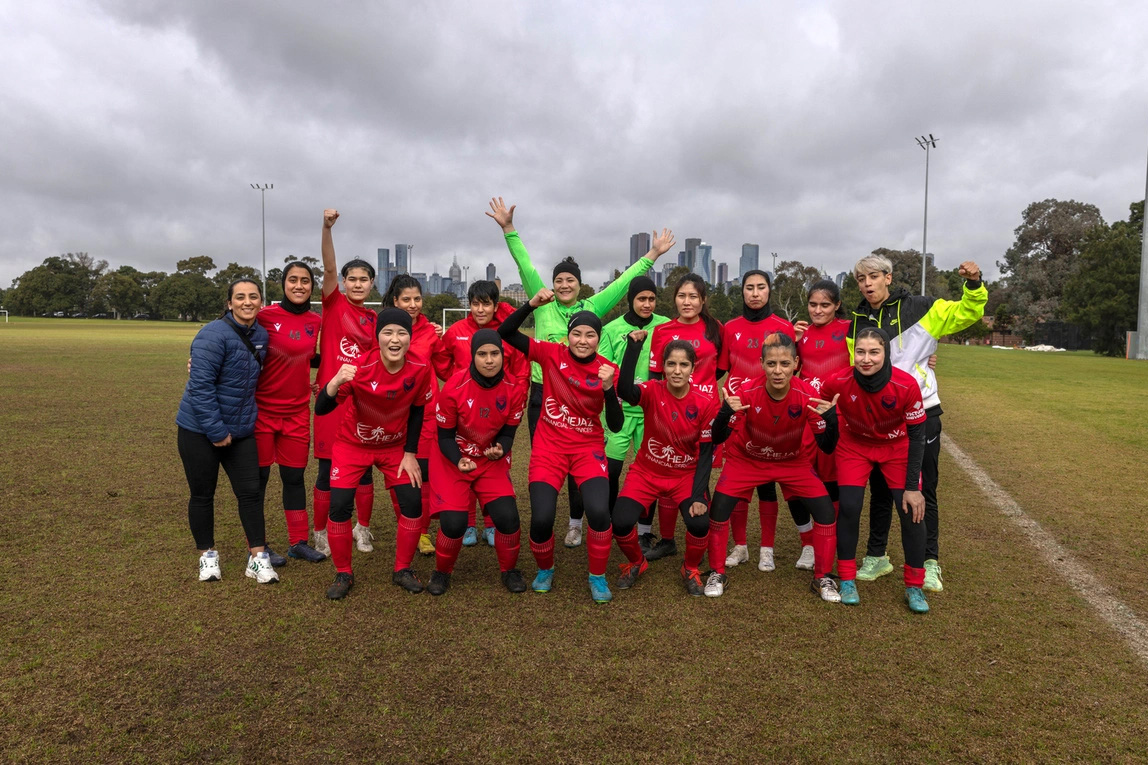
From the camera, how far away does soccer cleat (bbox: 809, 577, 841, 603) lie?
4.29 metres

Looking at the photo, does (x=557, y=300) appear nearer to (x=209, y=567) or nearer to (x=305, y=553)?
(x=305, y=553)

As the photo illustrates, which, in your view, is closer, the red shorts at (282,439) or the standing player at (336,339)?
the red shorts at (282,439)

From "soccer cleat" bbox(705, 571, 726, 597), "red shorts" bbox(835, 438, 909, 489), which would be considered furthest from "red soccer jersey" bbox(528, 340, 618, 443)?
"red shorts" bbox(835, 438, 909, 489)

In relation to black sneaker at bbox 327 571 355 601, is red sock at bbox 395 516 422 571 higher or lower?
higher

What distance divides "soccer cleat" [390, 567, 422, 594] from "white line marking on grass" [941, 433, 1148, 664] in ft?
13.5

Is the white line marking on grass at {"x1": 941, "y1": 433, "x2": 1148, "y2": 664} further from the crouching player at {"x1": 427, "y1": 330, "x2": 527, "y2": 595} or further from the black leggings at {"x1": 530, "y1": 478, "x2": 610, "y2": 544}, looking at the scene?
the crouching player at {"x1": 427, "y1": 330, "x2": 527, "y2": 595}

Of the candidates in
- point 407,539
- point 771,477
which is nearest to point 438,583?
point 407,539

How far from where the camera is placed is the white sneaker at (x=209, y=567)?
445 cm

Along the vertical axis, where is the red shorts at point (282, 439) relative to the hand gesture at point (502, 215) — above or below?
below

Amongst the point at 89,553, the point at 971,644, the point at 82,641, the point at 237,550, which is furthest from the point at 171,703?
the point at 971,644

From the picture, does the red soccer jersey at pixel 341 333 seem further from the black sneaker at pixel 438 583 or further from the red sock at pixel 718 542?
the red sock at pixel 718 542

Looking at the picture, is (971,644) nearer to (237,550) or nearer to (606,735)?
(606,735)

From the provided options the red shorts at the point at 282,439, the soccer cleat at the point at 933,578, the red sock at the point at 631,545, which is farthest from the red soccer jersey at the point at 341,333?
the soccer cleat at the point at 933,578

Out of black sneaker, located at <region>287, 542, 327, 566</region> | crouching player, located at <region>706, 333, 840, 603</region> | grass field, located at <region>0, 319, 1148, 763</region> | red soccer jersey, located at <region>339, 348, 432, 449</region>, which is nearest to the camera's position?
grass field, located at <region>0, 319, 1148, 763</region>
